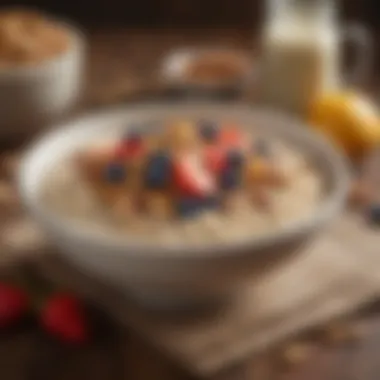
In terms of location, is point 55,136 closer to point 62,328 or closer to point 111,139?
point 111,139

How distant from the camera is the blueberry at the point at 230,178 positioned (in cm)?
100

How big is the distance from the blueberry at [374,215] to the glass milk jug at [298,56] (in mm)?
254

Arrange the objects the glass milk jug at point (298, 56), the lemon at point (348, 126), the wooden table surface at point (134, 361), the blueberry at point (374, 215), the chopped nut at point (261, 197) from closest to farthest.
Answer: the wooden table surface at point (134, 361) < the chopped nut at point (261, 197) < the blueberry at point (374, 215) < the lemon at point (348, 126) < the glass milk jug at point (298, 56)

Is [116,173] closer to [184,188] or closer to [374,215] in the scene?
[184,188]

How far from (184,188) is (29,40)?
0.45 m

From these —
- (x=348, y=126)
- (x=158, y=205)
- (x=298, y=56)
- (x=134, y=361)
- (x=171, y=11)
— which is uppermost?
(x=171, y=11)

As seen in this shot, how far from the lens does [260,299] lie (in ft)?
3.22

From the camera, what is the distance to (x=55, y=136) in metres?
1.09

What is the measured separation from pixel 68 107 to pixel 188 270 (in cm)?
55

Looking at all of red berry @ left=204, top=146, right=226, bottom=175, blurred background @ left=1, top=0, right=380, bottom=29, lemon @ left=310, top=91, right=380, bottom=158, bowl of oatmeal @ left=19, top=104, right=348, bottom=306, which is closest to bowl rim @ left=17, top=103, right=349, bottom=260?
bowl of oatmeal @ left=19, top=104, right=348, bottom=306

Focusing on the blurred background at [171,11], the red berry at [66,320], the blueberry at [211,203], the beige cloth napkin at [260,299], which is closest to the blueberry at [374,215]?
the beige cloth napkin at [260,299]

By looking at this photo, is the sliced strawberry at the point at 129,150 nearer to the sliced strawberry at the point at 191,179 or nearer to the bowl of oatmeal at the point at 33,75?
the sliced strawberry at the point at 191,179

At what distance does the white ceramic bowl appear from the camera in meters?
1.27

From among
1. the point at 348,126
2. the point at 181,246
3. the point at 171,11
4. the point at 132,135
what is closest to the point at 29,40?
the point at 132,135
